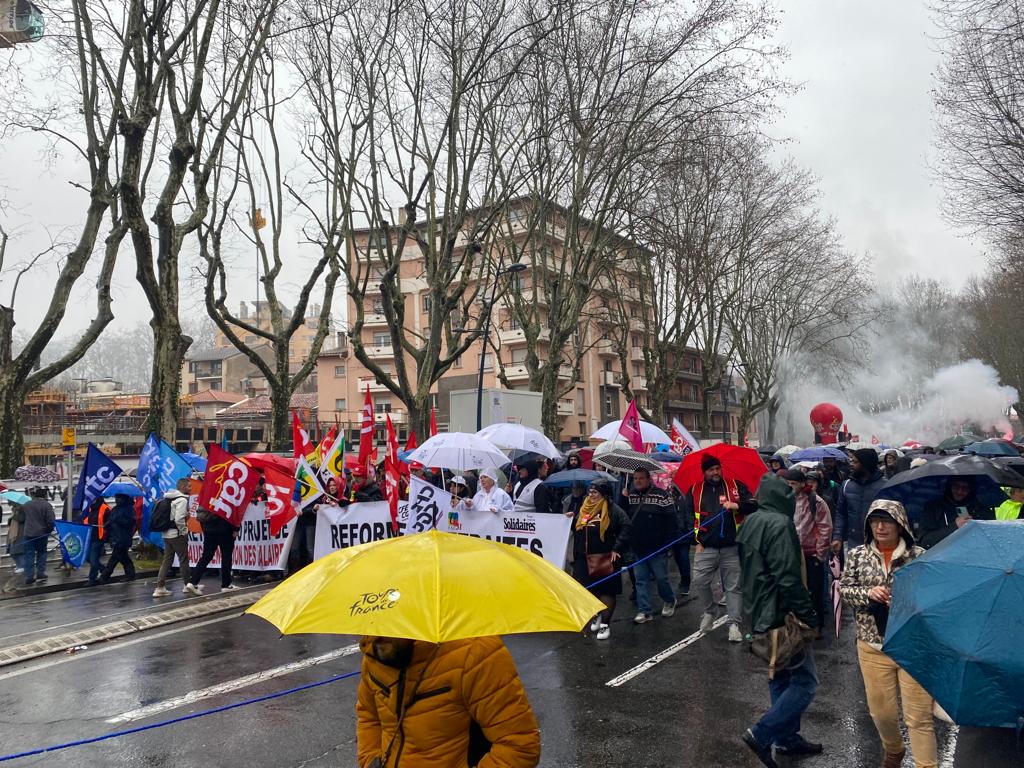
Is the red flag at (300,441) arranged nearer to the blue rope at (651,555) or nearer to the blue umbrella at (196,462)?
the blue umbrella at (196,462)

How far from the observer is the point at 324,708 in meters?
6.41

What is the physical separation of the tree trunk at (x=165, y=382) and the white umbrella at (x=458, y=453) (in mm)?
7651

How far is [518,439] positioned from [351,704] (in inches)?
263

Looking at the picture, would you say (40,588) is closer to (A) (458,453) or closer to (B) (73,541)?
(B) (73,541)

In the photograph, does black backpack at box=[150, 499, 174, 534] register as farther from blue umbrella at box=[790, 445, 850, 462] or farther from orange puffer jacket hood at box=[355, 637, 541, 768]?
orange puffer jacket hood at box=[355, 637, 541, 768]

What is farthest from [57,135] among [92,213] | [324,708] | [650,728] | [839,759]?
[839,759]

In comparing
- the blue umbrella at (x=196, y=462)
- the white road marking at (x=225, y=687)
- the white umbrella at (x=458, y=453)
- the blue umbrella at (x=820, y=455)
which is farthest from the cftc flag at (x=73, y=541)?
the blue umbrella at (x=820, y=455)

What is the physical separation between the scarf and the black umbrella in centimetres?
272

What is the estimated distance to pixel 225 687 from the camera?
7.10m

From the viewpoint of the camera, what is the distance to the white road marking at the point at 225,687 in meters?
6.45

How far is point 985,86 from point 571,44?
9075 millimetres

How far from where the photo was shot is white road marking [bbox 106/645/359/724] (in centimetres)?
645

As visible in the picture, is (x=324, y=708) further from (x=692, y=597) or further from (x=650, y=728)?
(x=692, y=597)

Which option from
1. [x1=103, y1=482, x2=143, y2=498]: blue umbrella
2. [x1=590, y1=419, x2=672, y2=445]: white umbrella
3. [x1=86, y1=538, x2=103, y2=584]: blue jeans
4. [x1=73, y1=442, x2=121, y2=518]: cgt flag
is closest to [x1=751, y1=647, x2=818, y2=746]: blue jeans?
[x1=590, y1=419, x2=672, y2=445]: white umbrella
